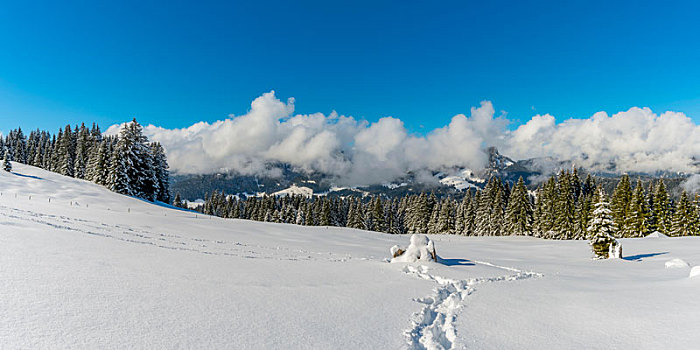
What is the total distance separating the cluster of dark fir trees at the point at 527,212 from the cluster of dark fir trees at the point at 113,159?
30.1 m

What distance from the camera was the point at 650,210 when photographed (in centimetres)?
5300

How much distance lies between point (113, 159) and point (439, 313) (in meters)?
59.0

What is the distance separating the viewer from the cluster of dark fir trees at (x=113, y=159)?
53250 millimetres

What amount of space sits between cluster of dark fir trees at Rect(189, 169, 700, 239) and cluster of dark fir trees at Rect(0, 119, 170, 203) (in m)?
30.1

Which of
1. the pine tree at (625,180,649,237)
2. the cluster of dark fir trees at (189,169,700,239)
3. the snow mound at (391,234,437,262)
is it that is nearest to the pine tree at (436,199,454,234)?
the cluster of dark fir trees at (189,169,700,239)

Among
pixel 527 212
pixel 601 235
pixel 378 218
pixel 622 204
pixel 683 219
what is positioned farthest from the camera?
pixel 378 218

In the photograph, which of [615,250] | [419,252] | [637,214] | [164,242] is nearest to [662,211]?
[637,214]

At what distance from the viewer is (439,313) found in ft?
29.3

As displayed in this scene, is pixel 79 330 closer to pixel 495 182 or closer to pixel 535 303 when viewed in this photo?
pixel 535 303

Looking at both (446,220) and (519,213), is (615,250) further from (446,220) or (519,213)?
(446,220)

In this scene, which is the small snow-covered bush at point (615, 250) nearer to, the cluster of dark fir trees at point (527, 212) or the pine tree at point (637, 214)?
the cluster of dark fir trees at point (527, 212)

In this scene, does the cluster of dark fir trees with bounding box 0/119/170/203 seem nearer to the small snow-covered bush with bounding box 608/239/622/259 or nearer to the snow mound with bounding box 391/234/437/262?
the snow mound with bounding box 391/234/437/262

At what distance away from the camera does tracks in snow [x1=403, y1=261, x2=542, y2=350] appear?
6.90 meters

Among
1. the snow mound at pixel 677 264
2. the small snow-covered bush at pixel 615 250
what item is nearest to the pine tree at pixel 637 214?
the small snow-covered bush at pixel 615 250
